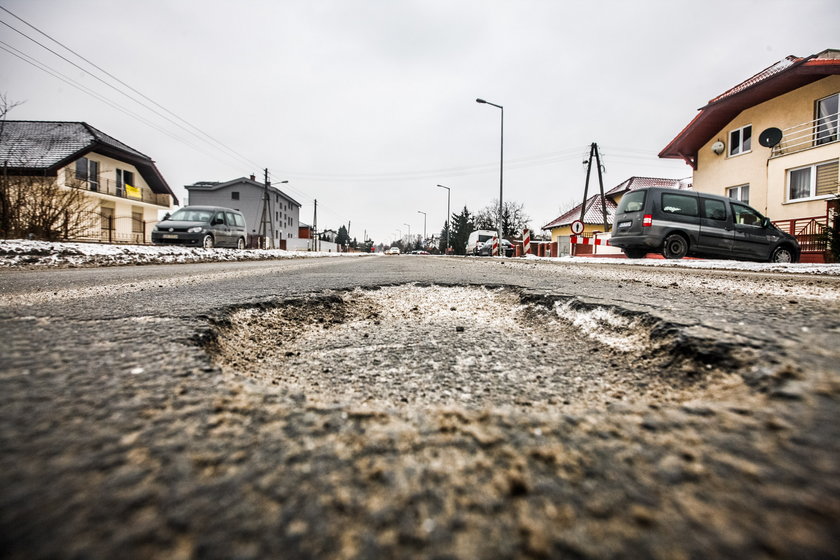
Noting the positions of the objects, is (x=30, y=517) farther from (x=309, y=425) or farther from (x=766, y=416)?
(x=766, y=416)

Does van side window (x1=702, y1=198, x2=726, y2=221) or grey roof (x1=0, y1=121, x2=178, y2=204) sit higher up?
grey roof (x1=0, y1=121, x2=178, y2=204)

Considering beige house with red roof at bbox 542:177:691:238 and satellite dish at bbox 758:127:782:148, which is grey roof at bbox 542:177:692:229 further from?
satellite dish at bbox 758:127:782:148

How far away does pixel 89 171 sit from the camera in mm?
25859

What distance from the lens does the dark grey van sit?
9.35 m

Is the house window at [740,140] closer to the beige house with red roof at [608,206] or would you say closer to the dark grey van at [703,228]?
the dark grey van at [703,228]

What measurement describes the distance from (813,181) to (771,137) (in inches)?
91.8

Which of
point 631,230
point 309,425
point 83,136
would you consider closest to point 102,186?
point 83,136

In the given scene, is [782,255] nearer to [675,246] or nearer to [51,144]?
[675,246]

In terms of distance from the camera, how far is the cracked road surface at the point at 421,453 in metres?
0.40

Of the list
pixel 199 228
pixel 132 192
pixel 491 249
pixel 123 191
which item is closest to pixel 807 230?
pixel 491 249

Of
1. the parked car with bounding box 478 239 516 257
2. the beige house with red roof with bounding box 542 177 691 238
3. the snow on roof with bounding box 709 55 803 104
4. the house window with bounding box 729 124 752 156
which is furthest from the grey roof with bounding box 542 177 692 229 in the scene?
the snow on roof with bounding box 709 55 803 104

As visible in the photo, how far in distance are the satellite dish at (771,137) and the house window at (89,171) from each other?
119 ft

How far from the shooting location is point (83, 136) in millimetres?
24344

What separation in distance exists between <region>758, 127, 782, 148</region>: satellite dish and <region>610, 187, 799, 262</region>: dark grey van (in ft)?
26.4
